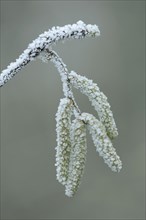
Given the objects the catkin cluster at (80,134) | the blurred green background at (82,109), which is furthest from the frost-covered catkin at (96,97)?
the blurred green background at (82,109)

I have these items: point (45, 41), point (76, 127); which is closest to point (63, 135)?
point (76, 127)

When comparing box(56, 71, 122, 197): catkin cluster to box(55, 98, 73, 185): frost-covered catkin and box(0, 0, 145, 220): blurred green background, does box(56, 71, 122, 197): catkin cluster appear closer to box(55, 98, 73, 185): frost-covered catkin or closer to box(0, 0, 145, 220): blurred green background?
box(55, 98, 73, 185): frost-covered catkin

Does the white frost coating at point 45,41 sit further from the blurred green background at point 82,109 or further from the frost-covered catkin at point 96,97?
the blurred green background at point 82,109

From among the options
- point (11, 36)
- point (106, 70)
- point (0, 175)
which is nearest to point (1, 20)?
point (11, 36)

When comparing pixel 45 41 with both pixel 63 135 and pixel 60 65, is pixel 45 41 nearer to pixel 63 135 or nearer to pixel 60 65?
pixel 60 65

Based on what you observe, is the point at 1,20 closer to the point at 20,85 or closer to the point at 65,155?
the point at 20,85
